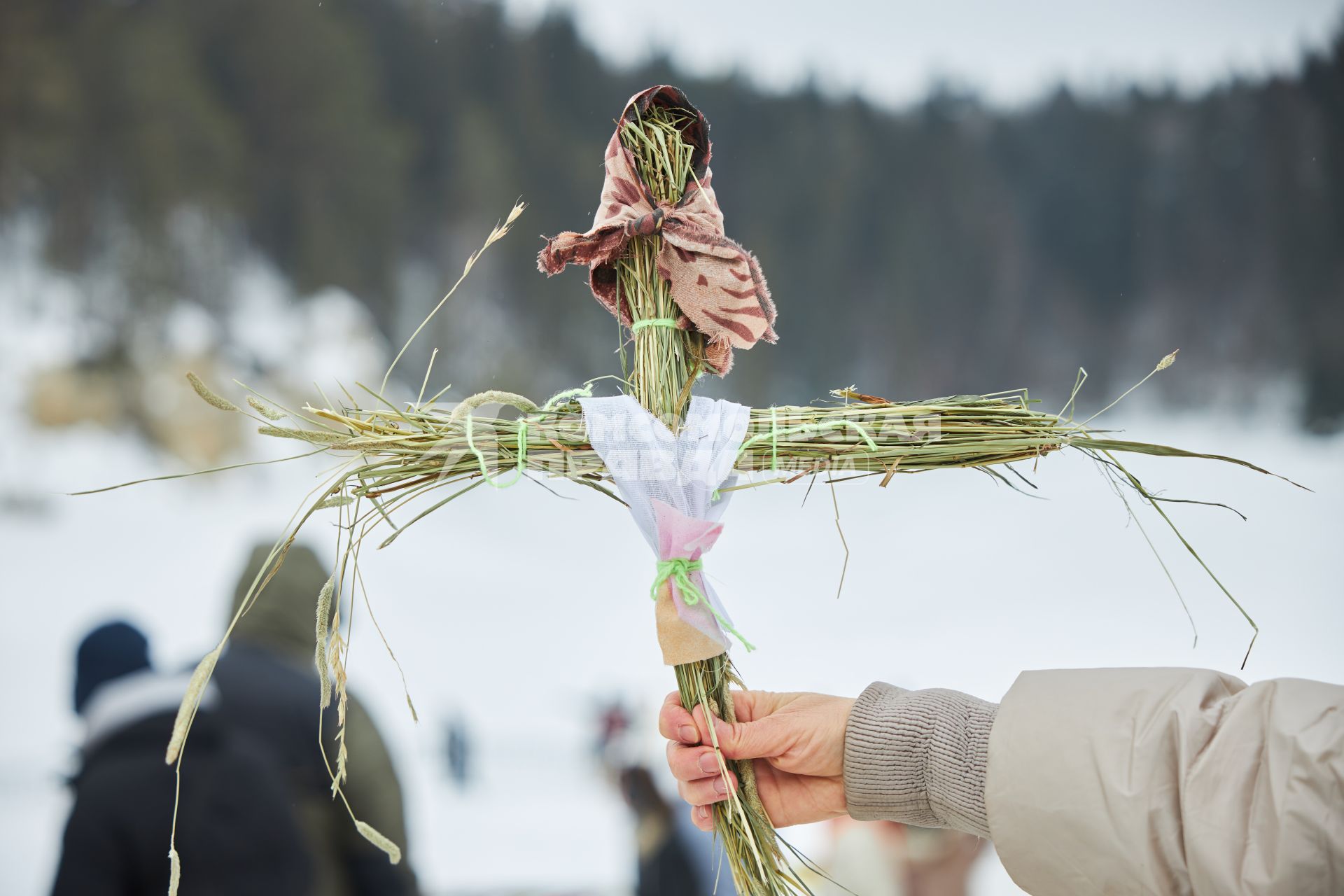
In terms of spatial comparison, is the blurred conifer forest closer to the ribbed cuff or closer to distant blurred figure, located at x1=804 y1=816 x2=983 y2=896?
distant blurred figure, located at x1=804 y1=816 x2=983 y2=896

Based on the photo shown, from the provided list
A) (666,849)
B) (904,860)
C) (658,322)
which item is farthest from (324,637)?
(904,860)

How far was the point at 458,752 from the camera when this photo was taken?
3.04 metres

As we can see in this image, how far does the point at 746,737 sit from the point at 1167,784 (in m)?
0.39

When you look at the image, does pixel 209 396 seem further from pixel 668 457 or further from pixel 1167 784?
pixel 1167 784

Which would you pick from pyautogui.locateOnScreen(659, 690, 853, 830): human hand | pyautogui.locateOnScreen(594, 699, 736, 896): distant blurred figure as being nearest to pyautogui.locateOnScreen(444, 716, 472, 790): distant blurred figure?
pyautogui.locateOnScreen(594, 699, 736, 896): distant blurred figure

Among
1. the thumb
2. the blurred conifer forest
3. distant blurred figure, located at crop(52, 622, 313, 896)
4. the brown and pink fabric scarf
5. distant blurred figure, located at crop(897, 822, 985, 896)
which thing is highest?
the blurred conifer forest

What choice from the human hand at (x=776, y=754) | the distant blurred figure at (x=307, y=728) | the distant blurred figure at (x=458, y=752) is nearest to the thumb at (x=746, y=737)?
the human hand at (x=776, y=754)

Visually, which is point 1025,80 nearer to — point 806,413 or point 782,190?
point 782,190

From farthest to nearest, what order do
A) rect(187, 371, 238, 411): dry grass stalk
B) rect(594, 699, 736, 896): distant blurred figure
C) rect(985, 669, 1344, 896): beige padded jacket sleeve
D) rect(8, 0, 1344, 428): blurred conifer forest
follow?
1. rect(8, 0, 1344, 428): blurred conifer forest
2. rect(594, 699, 736, 896): distant blurred figure
3. rect(187, 371, 238, 411): dry grass stalk
4. rect(985, 669, 1344, 896): beige padded jacket sleeve

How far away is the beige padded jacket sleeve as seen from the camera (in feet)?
2.45

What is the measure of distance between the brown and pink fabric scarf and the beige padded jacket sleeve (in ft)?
1.53

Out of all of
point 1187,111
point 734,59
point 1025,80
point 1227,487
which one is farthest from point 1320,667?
point 734,59

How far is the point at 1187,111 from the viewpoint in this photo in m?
3.10

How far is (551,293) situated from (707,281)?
2.33 meters
